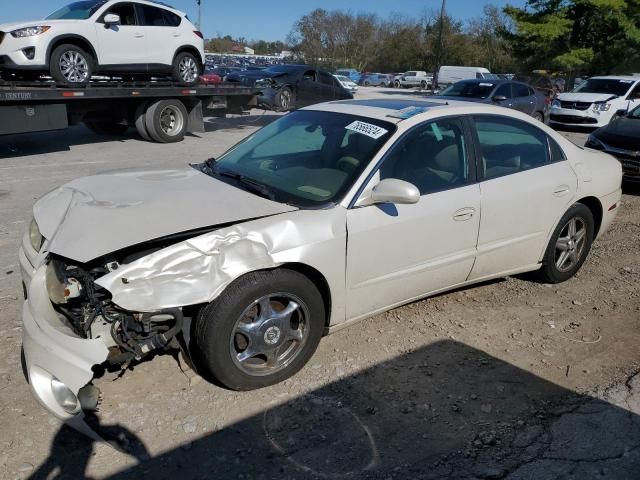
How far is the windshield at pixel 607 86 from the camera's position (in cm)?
1705

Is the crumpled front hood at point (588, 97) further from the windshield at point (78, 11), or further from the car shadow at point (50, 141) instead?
the windshield at point (78, 11)

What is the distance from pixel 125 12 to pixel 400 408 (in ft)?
33.8

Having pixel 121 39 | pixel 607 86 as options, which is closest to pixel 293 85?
pixel 121 39

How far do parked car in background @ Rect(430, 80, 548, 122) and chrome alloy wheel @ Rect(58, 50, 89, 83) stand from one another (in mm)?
8431

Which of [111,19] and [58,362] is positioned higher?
[111,19]

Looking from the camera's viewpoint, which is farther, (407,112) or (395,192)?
(407,112)

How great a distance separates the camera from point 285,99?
15.8 metres

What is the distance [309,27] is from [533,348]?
6990 cm

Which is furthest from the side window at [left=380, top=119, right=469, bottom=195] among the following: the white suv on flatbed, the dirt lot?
the white suv on flatbed

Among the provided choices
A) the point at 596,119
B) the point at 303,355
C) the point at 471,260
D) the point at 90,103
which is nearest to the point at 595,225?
the point at 471,260

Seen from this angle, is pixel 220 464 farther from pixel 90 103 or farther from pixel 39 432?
pixel 90 103

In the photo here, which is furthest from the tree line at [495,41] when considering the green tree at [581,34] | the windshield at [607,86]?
the windshield at [607,86]

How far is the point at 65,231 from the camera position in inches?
111

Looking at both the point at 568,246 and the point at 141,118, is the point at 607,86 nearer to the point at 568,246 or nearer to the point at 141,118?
the point at 141,118
